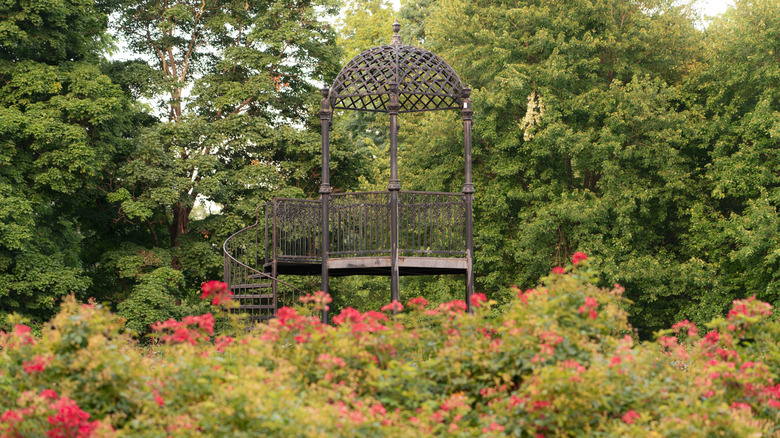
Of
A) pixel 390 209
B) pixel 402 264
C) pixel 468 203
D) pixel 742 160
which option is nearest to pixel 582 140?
pixel 742 160

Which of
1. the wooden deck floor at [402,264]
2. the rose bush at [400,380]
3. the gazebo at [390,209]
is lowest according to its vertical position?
the rose bush at [400,380]

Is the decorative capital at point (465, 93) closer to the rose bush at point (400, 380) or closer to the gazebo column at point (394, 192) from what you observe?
the gazebo column at point (394, 192)

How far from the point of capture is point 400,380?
5.50m

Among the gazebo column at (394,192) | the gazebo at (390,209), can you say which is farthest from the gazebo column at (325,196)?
the gazebo column at (394,192)

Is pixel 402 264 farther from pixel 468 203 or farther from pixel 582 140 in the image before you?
pixel 582 140

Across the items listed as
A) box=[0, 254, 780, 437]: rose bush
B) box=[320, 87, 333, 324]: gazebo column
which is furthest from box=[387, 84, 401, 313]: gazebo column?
box=[0, 254, 780, 437]: rose bush

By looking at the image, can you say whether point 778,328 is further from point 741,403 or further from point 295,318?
point 295,318

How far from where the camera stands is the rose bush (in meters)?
4.72

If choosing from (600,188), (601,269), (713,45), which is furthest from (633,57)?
(601,269)

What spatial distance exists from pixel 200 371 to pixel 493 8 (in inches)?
705

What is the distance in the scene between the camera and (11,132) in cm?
1805

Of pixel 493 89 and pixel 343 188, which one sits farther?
pixel 343 188

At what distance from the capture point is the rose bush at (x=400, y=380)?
472cm

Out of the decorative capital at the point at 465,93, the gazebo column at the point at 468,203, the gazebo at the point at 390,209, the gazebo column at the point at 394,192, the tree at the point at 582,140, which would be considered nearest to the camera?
the gazebo column at the point at 394,192
